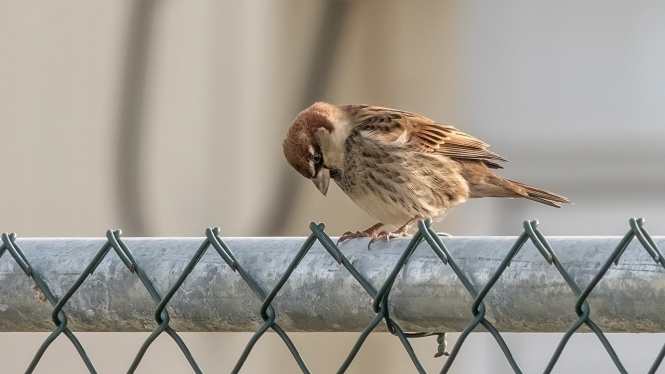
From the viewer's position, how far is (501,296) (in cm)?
107

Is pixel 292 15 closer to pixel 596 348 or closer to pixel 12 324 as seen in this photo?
pixel 596 348

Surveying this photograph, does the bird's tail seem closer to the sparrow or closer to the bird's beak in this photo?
the sparrow

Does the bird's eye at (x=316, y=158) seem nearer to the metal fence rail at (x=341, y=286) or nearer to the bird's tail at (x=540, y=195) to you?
the bird's tail at (x=540, y=195)

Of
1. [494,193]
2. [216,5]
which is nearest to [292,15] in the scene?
[216,5]

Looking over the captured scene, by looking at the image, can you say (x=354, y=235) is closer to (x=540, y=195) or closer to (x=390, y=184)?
(x=390, y=184)

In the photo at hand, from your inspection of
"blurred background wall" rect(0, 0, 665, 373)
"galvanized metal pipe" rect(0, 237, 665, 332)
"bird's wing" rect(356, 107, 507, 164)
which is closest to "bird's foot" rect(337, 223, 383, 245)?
"galvanized metal pipe" rect(0, 237, 665, 332)

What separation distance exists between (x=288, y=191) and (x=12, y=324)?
2.82 m

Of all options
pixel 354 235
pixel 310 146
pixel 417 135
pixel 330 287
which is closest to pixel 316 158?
pixel 310 146

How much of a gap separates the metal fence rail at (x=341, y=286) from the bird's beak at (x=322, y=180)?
136cm

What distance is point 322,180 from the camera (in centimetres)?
267

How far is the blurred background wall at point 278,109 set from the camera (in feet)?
12.2

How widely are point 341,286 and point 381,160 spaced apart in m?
1.60

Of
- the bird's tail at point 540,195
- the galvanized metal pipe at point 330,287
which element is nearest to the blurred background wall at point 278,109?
the bird's tail at point 540,195

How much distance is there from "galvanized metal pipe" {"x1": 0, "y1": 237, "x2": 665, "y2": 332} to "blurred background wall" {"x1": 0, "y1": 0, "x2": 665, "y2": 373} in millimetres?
2442
